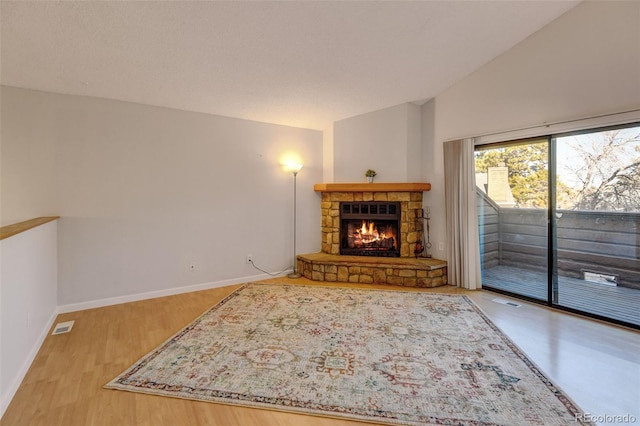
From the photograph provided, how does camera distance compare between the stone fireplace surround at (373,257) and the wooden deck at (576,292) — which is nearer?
the wooden deck at (576,292)

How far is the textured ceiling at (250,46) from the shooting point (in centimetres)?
220

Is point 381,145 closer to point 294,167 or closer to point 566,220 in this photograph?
point 294,167

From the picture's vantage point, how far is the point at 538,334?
102 inches

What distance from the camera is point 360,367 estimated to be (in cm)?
207

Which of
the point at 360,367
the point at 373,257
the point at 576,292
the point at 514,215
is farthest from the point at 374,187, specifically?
the point at 360,367

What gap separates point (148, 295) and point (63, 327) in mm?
885

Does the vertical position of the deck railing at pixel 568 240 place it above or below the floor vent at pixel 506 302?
above

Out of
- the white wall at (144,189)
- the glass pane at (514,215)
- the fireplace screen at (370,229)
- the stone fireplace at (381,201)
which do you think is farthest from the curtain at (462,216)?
the white wall at (144,189)

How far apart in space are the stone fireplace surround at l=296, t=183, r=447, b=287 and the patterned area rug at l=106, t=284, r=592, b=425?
2.88 feet

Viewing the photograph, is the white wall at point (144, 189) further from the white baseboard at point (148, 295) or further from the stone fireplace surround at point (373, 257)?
the stone fireplace surround at point (373, 257)

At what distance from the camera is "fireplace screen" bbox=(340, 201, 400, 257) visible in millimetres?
4520

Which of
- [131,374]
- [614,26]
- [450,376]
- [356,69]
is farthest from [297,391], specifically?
[614,26]

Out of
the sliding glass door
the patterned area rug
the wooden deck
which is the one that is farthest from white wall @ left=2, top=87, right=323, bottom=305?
the wooden deck

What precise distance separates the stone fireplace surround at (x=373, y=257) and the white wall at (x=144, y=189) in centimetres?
53
